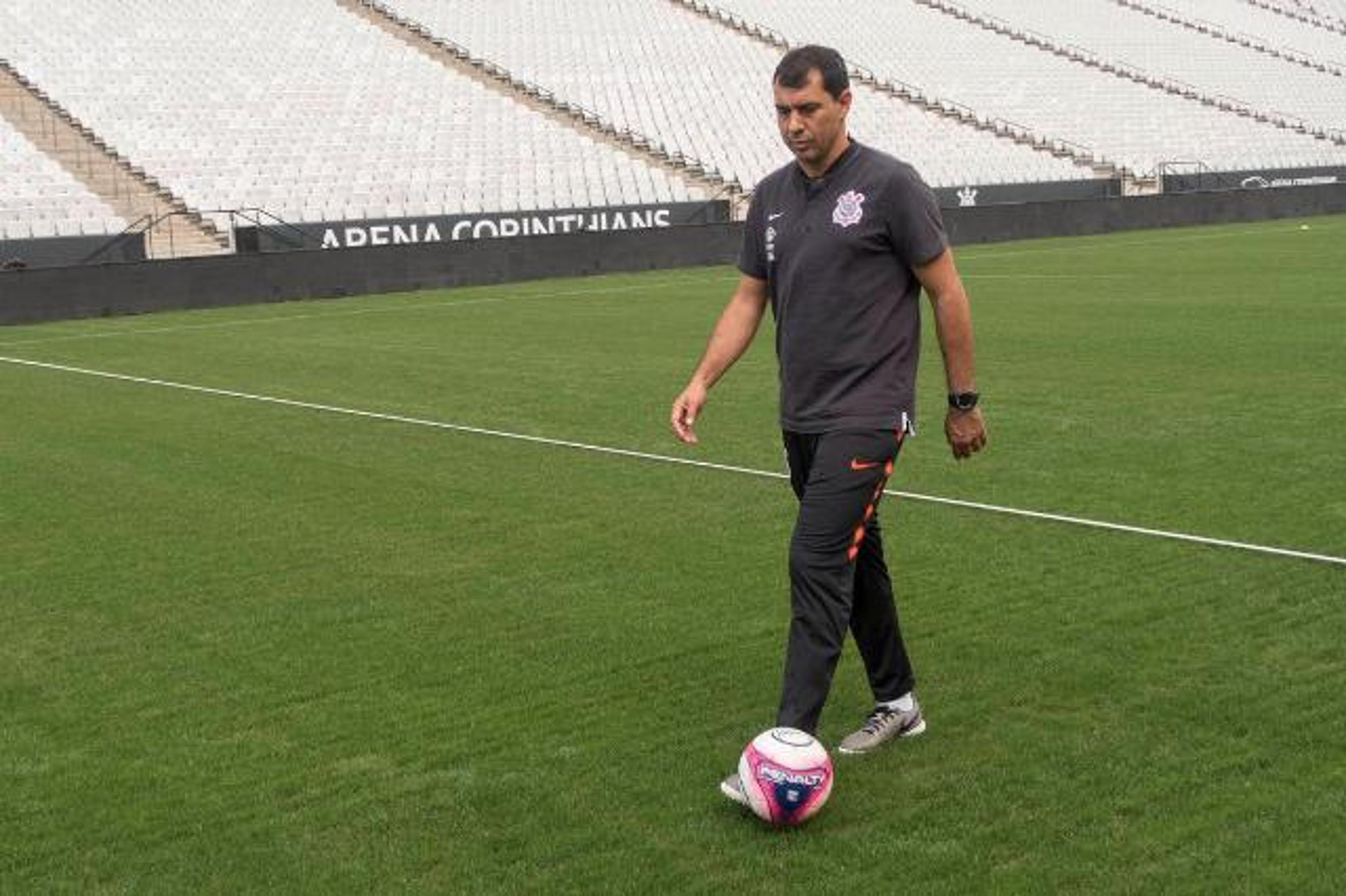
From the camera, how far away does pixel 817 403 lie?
202 inches

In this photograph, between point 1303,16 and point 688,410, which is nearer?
point 688,410

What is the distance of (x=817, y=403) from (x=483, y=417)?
28.1 ft

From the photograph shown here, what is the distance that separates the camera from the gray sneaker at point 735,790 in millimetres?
4871

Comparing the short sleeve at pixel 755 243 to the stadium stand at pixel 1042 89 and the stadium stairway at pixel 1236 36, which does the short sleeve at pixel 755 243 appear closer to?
the stadium stand at pixel 1042 89

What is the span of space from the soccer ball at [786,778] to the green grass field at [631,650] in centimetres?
9

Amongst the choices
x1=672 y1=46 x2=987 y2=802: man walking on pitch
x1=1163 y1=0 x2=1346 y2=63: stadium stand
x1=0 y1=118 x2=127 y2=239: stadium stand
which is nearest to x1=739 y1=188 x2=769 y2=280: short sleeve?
x1=672 y1=46 x2=987 y2=802: man walking on pitch

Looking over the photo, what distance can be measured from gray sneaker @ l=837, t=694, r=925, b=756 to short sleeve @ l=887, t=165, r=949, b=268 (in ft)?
4.66

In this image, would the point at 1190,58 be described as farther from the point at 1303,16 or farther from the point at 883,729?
the point at 883,729

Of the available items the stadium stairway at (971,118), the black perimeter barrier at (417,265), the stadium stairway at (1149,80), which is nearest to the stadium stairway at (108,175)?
the black perimeter barrier at (417,265)

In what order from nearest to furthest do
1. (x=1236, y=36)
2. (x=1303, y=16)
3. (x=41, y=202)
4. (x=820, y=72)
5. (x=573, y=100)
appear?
1. (x=820, y=72)
2. (x=41, y=202)
3. (x=573, y=100)
4. (x=1236, y=36)
5. (x=1303, y=16)

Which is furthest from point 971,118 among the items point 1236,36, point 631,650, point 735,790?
point 735,790

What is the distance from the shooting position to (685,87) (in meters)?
43.0

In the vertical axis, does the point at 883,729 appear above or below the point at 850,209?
below

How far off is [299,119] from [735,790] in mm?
33303
